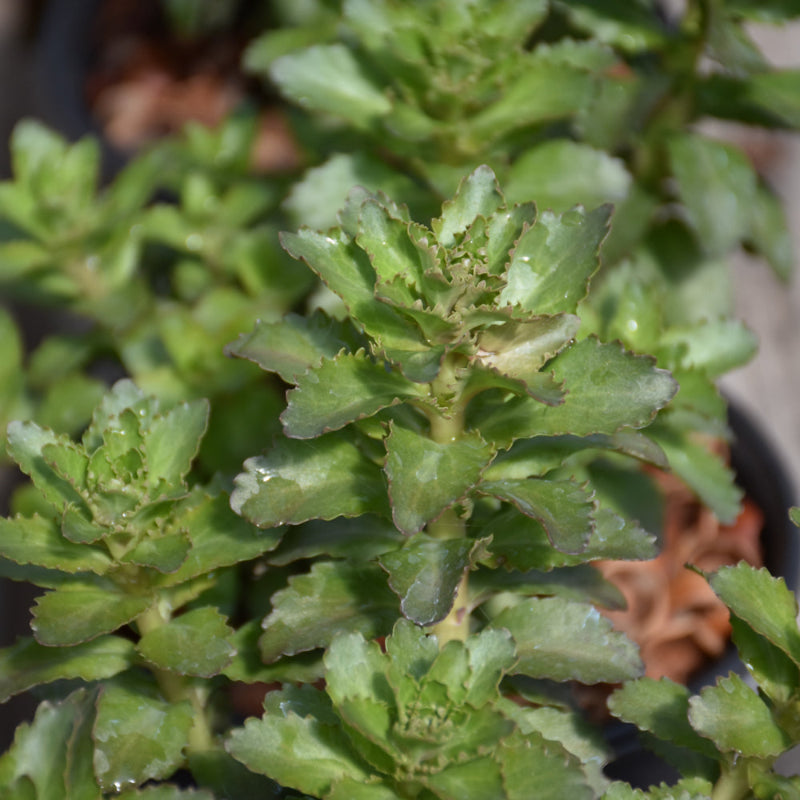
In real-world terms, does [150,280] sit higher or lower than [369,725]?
lower

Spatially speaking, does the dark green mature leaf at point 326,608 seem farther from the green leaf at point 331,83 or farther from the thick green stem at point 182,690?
the green leaf at point 331,83

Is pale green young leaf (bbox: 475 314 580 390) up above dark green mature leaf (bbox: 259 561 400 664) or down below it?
above

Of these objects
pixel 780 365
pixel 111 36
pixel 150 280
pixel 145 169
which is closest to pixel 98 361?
pixel 150 280

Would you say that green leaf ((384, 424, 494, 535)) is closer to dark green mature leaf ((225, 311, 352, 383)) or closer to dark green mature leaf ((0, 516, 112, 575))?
dark green mature leaf ((225, 311, 352, 383))

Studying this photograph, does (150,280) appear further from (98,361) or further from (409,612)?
(409,612)

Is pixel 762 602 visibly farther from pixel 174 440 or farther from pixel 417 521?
pixel 174 440

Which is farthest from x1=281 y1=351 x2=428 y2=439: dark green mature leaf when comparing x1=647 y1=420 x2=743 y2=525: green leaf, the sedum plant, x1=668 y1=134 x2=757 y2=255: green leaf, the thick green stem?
x1=668 y1=134 x2=757 y2=255: green leaf
